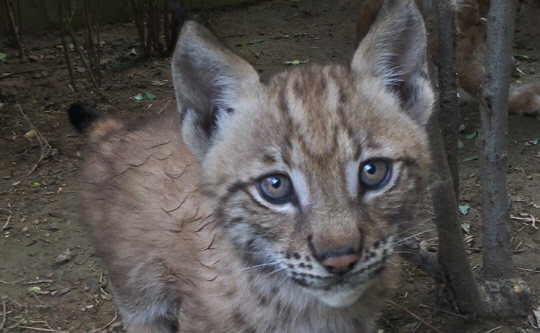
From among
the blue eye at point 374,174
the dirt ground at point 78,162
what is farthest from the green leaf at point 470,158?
the blue eye at point 374,174

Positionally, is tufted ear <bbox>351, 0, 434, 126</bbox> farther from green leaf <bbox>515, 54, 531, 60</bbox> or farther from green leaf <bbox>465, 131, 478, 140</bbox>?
green leaf <bbox>515, 54, 531, 60</bbox>

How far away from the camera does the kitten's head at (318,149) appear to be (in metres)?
2.19

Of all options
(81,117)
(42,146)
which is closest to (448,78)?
(81,117)

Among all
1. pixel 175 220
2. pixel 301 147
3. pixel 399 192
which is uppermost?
pixel 301 147

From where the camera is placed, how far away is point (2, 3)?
632cm

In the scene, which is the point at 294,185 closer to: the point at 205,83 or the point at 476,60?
the point at 205,83

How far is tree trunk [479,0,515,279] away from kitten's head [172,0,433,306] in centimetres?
84

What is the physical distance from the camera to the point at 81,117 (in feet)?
12.7

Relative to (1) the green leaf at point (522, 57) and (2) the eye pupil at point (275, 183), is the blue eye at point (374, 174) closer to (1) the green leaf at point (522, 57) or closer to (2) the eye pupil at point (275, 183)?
(2) the eye pupil at point (275, 183)

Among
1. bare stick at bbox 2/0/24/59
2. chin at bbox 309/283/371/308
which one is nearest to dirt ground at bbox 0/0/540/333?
bare stick at bbox 2/0/24/59

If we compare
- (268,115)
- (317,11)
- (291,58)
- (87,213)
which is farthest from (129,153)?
(317,11)

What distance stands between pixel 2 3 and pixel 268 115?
490cm

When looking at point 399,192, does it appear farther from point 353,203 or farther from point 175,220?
point 175,220

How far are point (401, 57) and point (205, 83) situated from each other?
77 cm
